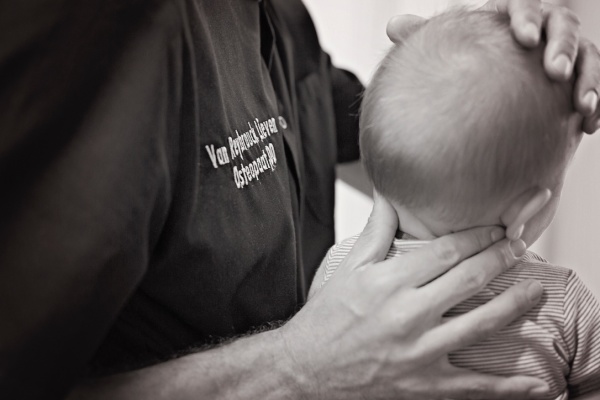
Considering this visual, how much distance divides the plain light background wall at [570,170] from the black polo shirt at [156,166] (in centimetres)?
85

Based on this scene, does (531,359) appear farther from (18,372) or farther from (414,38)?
(18,372)

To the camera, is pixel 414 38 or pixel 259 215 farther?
pixel 259 215

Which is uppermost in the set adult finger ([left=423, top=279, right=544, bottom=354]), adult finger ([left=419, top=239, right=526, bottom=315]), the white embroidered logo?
the white embroidered logo

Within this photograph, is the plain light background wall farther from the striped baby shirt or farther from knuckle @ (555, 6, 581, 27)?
the striped baby shirt

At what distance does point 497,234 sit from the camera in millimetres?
733

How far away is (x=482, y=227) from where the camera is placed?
0.73 m

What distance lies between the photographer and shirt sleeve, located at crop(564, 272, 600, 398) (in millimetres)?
747

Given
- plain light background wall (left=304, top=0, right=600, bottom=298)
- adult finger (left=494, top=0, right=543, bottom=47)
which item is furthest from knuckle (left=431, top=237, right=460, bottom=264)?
plain light background wall (left=304, top=0, right=600, bottom=298)

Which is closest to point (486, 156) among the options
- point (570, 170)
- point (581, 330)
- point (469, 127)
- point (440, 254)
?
point (469, 127)

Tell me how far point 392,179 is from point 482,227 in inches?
4.7

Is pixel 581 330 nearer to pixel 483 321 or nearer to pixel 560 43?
pixel 483 321

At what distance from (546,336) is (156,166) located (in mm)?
466

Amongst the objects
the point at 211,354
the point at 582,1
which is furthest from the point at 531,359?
the point at 582,1

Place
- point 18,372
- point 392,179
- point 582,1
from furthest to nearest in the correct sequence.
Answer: point 582,1, point 392,179, point 18,372
